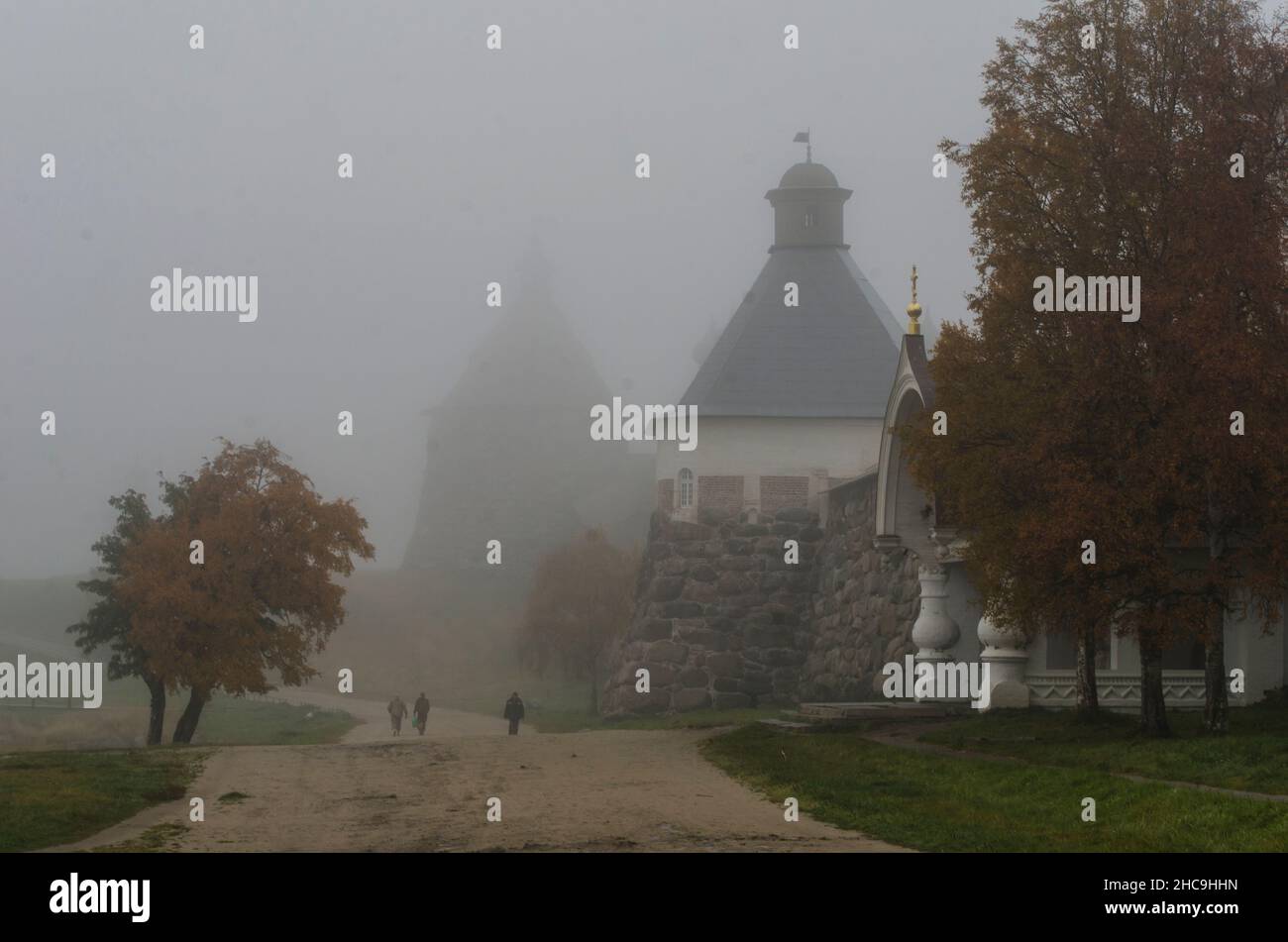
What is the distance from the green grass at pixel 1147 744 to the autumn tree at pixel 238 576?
1630 centimetres

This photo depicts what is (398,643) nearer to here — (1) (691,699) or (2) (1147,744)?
(1) (691,699)

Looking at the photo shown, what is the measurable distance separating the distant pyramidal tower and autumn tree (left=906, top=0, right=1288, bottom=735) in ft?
253

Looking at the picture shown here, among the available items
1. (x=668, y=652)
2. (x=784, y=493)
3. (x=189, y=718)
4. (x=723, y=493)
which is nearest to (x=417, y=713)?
(x=189, y=718)

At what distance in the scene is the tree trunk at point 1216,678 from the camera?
22562 millimetres

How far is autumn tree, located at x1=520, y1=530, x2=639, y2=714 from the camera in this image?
6122cm

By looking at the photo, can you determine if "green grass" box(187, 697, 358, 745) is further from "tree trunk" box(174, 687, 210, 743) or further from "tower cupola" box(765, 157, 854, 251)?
"tower cupola" box(765, 157, 854, 251)

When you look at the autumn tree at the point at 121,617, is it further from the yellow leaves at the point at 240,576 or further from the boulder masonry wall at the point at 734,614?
the boulder masonry wall at the point at 734,614

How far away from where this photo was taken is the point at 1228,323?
887 inches

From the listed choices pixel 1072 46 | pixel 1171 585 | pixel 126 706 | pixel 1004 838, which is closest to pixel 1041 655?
pixel 1171 585

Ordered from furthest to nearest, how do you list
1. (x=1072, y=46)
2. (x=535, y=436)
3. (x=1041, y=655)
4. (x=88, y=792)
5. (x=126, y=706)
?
(x=535, y=436), (x=126, y=706), (x=1041, y=655), (x=1072, y=46), (x=88, y=792)

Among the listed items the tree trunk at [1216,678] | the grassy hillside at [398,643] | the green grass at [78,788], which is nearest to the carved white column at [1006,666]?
the tree trunk at [1216,678]

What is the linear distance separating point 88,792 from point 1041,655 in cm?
1780
